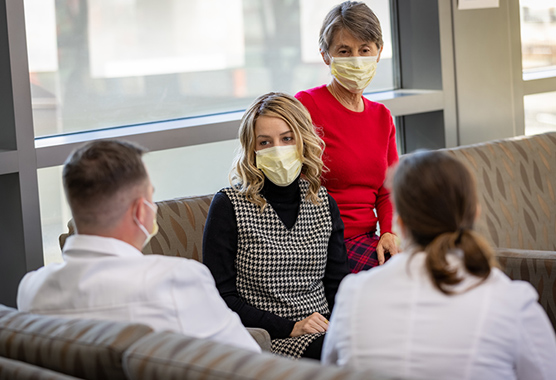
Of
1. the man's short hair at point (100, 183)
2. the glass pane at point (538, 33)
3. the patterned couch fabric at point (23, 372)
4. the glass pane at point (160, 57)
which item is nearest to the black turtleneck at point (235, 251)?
the man's short hair at point (100, 183)

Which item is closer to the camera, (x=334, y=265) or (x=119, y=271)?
(x=119, y=271)

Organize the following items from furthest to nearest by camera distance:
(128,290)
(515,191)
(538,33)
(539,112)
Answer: (539,112) → (538,33) → (515,191) → (128,290)

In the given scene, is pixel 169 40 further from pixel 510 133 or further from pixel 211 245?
pixel 510 133

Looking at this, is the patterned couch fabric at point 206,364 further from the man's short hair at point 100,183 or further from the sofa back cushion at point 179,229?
the sofa back cushion at point 179,229

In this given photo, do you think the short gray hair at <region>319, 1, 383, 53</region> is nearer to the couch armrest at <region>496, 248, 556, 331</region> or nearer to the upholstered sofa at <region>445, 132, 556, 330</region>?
the upholstered sofa at <region>445, 132, 556, 330</region>

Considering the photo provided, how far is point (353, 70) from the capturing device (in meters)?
2.53

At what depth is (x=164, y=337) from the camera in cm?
119

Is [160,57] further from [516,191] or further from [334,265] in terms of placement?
[516,191]

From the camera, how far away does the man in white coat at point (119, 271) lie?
4.50 ft

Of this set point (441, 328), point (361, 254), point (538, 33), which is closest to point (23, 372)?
point (441, 328)

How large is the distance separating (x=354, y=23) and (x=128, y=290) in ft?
4.96

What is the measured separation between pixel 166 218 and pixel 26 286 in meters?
0.94

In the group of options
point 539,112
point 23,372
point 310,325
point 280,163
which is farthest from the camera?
point 539,112

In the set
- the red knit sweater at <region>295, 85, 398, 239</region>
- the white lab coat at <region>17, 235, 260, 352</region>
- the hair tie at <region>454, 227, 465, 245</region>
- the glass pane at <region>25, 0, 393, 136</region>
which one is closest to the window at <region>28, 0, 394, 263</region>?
the glass pane at <region>25, 0, 393, 136</region>
